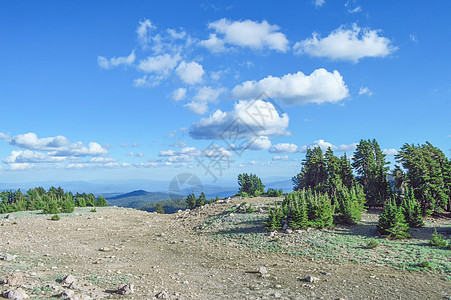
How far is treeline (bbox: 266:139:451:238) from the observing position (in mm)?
22125

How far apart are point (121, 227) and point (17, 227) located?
9.35m

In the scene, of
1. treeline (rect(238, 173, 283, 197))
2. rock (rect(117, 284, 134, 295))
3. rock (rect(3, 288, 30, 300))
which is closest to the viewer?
rock (rect(3, 288, 30, 300))

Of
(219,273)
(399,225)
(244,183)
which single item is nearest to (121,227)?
(219,273)

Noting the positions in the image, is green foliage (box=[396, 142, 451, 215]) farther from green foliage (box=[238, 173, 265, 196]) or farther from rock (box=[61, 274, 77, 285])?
green foliage (box=[238, 173, 265, 196])

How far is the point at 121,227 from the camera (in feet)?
99.4

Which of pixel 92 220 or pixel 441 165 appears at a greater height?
pixel 441 165

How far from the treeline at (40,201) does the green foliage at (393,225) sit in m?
38.7

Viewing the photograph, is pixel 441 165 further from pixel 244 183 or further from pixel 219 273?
pixel 244 183

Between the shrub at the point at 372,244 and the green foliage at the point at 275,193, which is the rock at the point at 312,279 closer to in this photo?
the shrub at the point at 372,244

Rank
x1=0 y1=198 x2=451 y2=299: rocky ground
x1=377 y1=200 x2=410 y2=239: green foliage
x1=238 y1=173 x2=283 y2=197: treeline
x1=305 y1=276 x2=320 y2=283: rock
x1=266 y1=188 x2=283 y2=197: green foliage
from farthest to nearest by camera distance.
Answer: x1=238 y1=173 x2=283 y2=197: treeline → x1=266 y1=188 x2=283 y2=197: green foliage → x1=377 y1=200 x2=410 y2=239: green foliage → x1=305 y1=276 x2=320 y2=283: rock → x1=0 y1=198 x2=451 y2=299: rocky ground

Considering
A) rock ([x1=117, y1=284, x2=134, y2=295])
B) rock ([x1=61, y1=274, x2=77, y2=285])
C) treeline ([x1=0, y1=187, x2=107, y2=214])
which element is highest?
treeline ([x1=0, y1=187, x2=107, y2=214])

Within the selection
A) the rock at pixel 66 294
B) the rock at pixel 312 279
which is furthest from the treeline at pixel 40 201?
the rock at pixel 312 279

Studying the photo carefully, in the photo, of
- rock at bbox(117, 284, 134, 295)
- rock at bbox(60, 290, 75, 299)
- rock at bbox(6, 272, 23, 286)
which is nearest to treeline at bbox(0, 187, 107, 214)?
rock at bbox(6, 272, 23, 286)

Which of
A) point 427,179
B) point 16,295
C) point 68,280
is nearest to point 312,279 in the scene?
point 68,280
